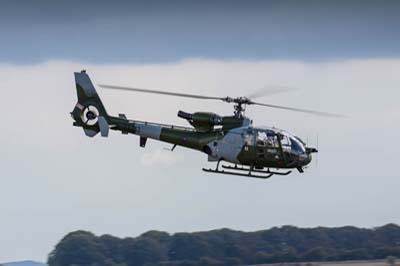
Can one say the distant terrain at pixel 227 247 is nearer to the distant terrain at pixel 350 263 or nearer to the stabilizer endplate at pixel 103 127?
the distant terrain at pixel 350 263

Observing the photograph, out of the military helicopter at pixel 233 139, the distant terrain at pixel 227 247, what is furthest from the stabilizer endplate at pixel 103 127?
the distant terrain at pixel 227 247

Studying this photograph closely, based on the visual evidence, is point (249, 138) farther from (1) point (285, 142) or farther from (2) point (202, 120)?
(2) point (202, 120)

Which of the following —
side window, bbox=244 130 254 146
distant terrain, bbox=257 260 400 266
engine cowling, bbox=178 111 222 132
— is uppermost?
distant terrain, bbox=257 260 400 266

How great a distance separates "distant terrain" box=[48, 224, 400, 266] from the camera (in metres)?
146

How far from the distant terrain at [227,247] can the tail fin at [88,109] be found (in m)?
69.6

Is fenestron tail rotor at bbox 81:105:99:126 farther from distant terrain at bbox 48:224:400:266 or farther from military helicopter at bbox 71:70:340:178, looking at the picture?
distant terrain at bbox 48:224:400:266

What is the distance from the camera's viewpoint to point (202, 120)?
2672 inches

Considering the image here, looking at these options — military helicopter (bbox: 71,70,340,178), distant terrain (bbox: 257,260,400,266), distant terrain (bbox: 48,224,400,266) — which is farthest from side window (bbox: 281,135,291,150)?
distant terrain (bbox: 48,224,400,266)

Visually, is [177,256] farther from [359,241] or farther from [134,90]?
[134,90]

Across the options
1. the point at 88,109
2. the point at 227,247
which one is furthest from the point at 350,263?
the point at 88,109

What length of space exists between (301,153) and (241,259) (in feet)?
269

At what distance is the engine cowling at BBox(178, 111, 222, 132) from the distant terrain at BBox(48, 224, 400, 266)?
7234 centimetres

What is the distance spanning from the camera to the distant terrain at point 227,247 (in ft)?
480

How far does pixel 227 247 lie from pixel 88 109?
85221 mm
